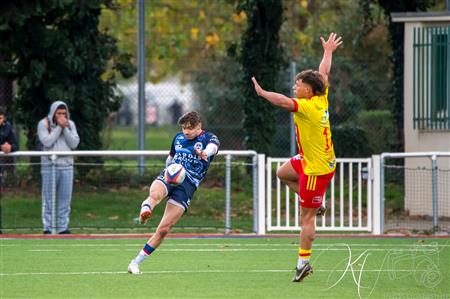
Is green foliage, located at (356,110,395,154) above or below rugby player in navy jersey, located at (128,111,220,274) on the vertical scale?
above

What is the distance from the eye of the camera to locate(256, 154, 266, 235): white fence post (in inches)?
720

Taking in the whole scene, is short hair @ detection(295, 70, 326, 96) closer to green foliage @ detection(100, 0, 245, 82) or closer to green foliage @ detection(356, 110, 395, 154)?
green foliage @ detection(356, 110, 395, 154)

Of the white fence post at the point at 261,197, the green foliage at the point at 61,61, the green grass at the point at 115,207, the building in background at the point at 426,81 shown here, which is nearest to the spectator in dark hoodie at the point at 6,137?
the green grass at the point at 115,207

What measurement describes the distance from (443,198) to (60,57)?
23.8ft

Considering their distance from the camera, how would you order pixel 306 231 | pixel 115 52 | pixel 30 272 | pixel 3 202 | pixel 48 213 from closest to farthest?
pixel 306 231 → pixel 30 272 → pixel 48 213 → pixel 3 202 → pixel 115 52

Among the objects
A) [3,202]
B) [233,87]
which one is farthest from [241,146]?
[3,202]

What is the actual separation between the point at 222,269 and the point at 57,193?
18.6 ft

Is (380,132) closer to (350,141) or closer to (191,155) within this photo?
(350,141)

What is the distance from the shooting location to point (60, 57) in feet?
68.8

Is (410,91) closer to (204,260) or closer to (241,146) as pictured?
(241,146)

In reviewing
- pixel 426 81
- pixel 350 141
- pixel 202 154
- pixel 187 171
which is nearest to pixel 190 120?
pixel 202 154

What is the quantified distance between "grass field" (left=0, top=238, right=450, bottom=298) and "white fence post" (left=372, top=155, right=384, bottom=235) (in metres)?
1.24

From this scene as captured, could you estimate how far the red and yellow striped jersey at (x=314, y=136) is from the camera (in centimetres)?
1194

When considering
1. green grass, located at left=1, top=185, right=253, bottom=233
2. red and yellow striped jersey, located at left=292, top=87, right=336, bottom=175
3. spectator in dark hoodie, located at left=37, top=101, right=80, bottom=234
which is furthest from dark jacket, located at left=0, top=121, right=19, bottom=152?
red and yellow striped jersey, located at left=292, top=87, right=336, bottom=175
